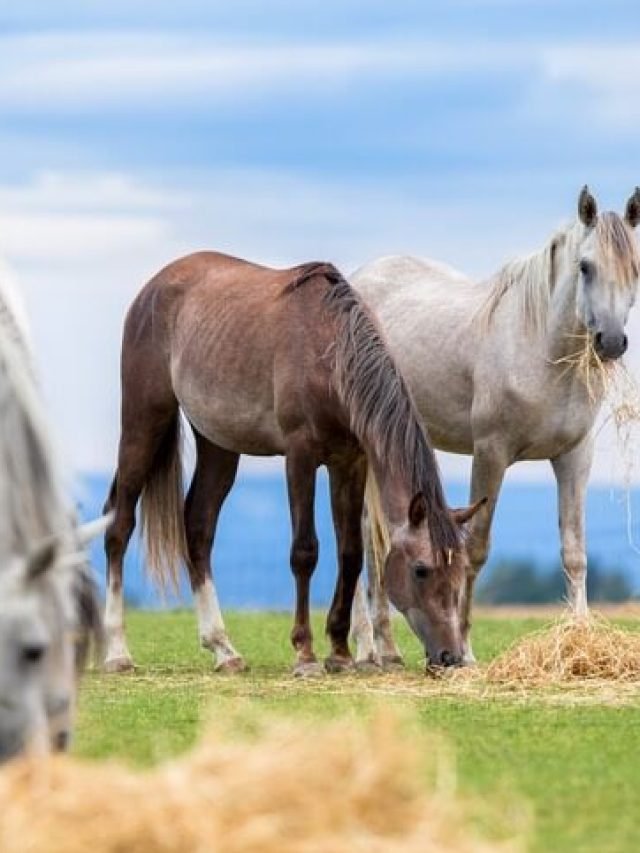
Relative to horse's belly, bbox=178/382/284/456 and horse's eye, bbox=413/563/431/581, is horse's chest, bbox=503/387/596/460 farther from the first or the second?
horse's eye, bbox=413/563/431/581

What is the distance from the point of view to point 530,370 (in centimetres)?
1384

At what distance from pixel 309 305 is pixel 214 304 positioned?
3.92 feet

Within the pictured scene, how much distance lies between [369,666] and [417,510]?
1842 mm

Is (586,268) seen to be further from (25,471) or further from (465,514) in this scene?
(25,471)

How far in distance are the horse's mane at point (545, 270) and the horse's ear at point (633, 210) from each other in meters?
0.24

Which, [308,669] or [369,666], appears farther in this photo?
[369,666]

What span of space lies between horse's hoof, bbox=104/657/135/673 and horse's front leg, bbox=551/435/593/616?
280 centimetres

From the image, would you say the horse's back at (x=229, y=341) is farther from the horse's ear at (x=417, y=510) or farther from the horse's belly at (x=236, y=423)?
the horse's ear at (x=417, y=510)

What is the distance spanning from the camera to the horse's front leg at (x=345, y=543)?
13.0 meters

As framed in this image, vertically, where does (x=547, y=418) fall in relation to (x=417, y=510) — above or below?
above

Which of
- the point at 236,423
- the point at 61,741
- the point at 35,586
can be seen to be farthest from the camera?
the point at 236,423

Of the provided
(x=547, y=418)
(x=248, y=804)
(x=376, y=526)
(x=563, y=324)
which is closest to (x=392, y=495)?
(x=376, y=526)

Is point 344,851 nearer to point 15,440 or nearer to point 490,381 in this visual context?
point 15,440

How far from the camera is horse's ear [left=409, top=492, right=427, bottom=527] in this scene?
11742 mm
